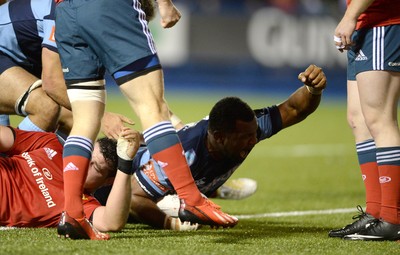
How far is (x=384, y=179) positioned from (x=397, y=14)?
0.95 m

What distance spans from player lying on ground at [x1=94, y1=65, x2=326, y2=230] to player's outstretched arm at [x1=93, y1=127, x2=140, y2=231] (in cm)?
46

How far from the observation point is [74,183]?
460cm

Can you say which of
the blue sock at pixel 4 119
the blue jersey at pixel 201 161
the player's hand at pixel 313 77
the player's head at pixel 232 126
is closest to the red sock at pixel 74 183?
the blue jersey at pixel 201 161

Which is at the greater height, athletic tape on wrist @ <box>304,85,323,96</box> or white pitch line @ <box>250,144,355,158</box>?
athletic tape on wrist @ <box>304,85,323,96</box>

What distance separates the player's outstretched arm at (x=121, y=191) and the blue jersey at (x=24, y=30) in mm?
1902

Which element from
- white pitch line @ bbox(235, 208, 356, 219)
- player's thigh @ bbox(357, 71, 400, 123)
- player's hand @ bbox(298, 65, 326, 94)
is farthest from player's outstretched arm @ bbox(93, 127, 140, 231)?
white pitch line @ bbox(235, 208, 356, 219)

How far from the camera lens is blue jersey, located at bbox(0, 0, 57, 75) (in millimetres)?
6344

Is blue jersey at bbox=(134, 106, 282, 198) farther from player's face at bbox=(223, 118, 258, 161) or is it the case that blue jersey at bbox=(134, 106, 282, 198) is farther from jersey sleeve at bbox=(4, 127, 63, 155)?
jersey sleeve at bbox=(4, 127, 63, 155)

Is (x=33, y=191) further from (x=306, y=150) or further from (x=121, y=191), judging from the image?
(x=306, y=150)

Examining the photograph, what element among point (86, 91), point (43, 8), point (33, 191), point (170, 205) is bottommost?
point (170, 205)

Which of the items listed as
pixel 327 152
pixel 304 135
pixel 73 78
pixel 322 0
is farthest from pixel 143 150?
pixel 322 0

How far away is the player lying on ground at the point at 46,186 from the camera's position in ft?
16.0

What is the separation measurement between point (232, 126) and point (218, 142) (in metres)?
0.16

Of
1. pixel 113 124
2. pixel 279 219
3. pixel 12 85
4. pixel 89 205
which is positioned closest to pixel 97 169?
pixel 89 205
